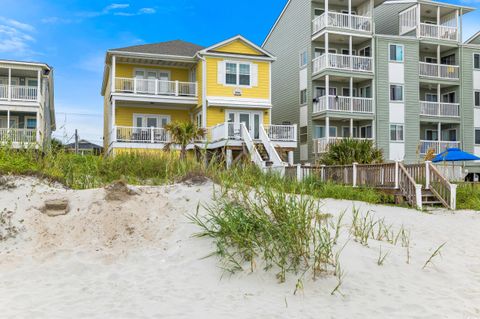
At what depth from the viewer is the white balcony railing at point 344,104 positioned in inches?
1220

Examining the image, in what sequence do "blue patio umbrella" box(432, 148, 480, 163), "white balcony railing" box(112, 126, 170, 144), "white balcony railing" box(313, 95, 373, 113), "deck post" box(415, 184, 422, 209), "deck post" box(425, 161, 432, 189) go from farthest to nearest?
1. "white balcony railing" box(313, 95, 373, 113)
2. "white balcony railing" box(112, 126, 170, 144)
3. "blue patio umbrella" box(432, 148, 480, 163)
4. "deck post" box(425, 161, 432, 189)
5. "deck post" box(415, 184, 422, 209)

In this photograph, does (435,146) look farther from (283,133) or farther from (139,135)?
(139,135)

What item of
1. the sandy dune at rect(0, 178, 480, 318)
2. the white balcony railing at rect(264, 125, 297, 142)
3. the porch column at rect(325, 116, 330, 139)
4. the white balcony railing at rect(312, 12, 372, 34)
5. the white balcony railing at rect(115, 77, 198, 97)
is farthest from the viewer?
the white balcony railing at rect(312, 12, 372, 34)

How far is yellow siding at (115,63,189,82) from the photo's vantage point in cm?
3053

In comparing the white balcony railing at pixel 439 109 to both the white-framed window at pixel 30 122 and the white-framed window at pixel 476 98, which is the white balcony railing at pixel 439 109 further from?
the white-framed window at pixel 30 122

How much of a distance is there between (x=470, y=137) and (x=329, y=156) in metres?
18.6

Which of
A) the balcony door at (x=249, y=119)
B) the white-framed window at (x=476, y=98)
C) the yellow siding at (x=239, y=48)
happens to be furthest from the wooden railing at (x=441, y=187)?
the white-framed window at (x=476, y=98)

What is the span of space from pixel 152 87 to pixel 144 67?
2421 mm

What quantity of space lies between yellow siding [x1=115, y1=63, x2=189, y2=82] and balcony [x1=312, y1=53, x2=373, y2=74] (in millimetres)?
9303

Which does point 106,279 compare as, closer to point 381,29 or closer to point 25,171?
point 25,171

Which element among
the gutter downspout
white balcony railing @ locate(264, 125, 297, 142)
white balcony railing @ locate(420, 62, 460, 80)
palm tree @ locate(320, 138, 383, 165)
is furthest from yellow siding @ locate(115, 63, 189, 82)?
white balcony railing @ locate(420, 62, 460, 80)

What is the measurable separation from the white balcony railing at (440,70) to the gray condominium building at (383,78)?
0.25 ft

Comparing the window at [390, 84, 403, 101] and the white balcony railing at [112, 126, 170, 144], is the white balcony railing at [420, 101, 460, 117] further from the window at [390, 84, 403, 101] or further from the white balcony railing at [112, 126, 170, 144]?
the white balcony railing at [112, 126, 170, 144]

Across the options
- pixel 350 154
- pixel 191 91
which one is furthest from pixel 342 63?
pixel 350 154
